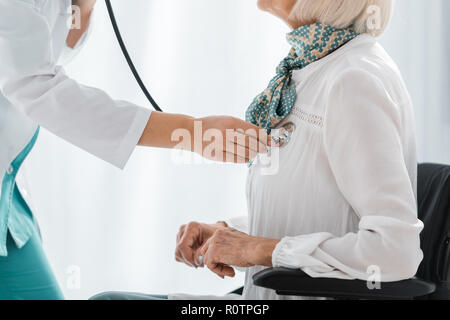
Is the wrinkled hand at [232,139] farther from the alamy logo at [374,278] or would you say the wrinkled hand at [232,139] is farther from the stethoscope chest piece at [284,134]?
the alamy logo at [374,278]

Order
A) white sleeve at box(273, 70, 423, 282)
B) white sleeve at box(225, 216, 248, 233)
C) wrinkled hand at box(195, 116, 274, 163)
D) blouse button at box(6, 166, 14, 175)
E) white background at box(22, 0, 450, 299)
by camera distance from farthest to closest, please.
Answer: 1. white background at box(22, 0, 450, 299)
2. white sleeve at box(225, 216, 248, 233)
3. blouse button at box(6, 166, 14, 175)
4. wrinkled hand at box(195, 116, 274, 163)
5. white sleeve at box(273, 70, 423, 282)

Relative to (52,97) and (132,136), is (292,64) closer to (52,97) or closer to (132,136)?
(132,136)

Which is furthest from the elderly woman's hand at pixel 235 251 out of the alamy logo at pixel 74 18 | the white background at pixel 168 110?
the white background at pixel 168 110

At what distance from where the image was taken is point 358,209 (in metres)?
0.83

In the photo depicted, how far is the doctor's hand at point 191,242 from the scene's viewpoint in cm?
108

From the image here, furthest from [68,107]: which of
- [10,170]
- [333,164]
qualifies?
[333,164]

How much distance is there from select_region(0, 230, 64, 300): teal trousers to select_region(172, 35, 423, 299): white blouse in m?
0.47

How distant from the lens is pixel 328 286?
79 centimetres

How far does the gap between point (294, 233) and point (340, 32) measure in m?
0.38

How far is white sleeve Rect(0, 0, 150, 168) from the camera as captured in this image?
92cm

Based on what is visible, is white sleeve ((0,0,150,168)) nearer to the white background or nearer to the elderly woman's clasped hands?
the elderly woman's clasped hands

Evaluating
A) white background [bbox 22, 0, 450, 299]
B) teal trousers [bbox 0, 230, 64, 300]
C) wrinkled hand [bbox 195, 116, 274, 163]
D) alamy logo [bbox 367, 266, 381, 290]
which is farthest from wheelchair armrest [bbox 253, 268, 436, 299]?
white background [bbox 22, 0, 450, 299]

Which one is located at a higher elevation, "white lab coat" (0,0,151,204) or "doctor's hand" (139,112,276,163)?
"white lab coat" (0,0,151,204)

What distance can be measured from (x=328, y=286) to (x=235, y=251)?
0.17m
